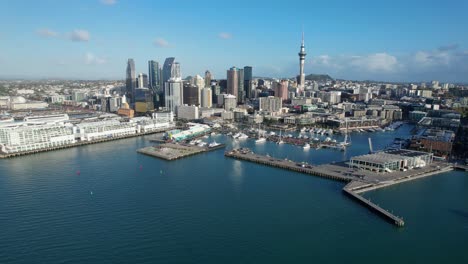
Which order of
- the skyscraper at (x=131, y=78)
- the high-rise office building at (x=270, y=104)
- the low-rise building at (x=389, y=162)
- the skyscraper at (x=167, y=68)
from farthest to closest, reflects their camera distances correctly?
the skyscraper at (x=131, y=78), the skyscraper at (x=167, y=68), the high-rise office building at (x=270, y=104), the low-rise building at (x=389, y=162)

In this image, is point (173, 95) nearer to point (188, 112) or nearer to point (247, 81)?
point (188, 112)

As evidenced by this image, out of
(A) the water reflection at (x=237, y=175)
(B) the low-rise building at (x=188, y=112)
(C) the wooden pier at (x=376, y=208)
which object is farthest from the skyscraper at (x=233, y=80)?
(C) the wooden pier at (x=376, y=208)

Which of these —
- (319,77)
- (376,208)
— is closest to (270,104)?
(376,208)

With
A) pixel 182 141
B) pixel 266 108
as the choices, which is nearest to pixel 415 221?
pixel 182 141

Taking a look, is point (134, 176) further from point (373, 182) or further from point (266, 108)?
point (266, 108)

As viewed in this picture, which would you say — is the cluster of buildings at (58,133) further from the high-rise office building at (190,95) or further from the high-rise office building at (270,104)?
the high-rise office building at (270,104)

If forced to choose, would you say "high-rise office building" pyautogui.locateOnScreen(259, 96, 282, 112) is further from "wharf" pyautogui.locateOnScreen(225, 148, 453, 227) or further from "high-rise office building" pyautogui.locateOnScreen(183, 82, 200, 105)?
"wharf" pyautogui.locateOnScreen(225, 148, 453, 227)
